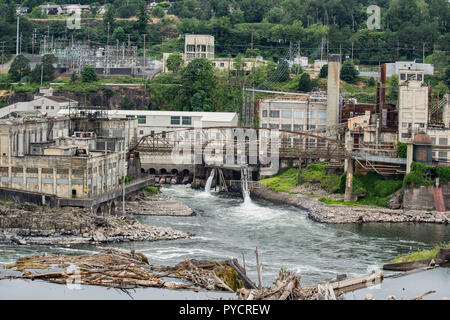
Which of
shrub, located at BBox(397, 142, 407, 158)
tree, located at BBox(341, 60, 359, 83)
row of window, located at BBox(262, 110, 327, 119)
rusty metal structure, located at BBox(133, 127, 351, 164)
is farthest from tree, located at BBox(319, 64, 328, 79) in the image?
shrub, located at BBox(397, 142, 407, 158)

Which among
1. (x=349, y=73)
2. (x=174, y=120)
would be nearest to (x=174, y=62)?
(x=349, y=73)

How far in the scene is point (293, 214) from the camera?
2285 inches

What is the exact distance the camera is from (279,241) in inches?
1950

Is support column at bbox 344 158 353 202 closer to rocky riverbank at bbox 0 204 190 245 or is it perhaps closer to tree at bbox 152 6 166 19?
rocky riverbank at bbox 0 204 190 245

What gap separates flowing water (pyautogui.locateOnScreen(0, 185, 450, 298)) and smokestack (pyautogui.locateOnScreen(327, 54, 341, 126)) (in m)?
13.3

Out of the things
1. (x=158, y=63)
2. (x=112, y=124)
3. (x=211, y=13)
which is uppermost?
(x=211, y=13)

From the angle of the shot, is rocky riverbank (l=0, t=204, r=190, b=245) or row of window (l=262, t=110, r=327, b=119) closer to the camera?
rocky riverbank (l=0, t=204, r=190, b=245)

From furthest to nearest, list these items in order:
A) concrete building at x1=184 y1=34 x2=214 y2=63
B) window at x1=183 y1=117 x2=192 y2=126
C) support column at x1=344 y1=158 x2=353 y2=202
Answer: concrete building at x1=184 y1=34 x2=214 y2=63 < window at x1=183 y1=117 x2=192 y2=126 < support column at x1=344 y1=158 x2=353 y2=202

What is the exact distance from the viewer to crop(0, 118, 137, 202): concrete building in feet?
171

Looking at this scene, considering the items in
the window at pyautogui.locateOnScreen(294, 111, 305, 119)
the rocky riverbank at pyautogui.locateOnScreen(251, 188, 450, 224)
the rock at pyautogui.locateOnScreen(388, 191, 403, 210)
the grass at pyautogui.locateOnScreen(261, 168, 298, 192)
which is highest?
the window at pyautogui.locateOnScreen(294, 111, 305, 119)

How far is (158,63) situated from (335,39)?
71.8 ft
